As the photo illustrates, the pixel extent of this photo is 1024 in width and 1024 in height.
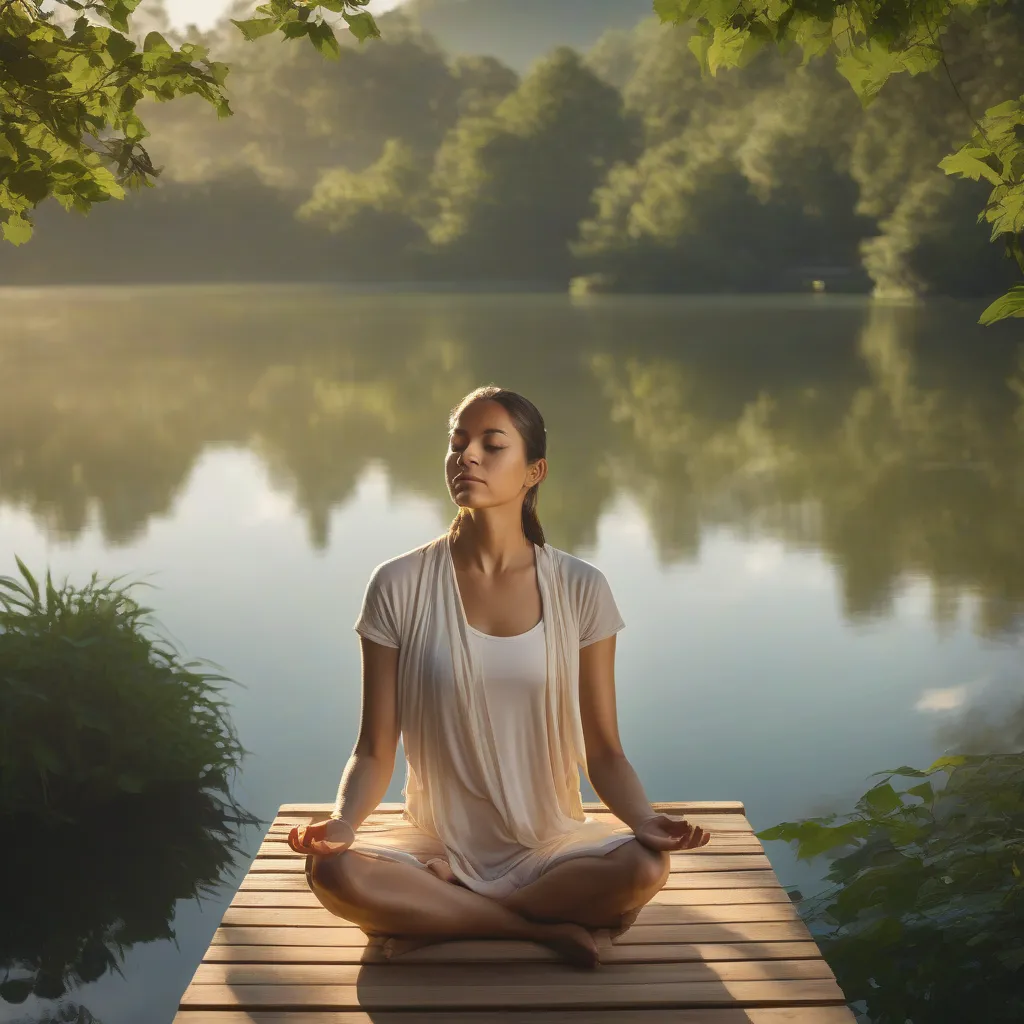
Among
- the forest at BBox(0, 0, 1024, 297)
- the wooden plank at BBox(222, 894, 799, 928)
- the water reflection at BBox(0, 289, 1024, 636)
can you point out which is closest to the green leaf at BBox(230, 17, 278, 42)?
the wooden plank at BBox(222, 894, 799, 928)

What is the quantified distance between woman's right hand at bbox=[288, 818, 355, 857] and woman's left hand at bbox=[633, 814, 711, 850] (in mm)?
625

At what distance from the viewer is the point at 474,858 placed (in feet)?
11.3

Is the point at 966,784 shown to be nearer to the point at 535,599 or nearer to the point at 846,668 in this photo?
the point at 535,599

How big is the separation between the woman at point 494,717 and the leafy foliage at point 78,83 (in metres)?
1.40

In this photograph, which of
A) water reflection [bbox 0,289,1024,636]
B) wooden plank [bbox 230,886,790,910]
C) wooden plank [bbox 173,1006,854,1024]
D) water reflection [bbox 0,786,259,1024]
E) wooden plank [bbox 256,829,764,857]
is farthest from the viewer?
water reflection [bbox 0,289,1024,636]

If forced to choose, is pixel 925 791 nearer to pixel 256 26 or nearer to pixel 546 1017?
pixel 546 1017

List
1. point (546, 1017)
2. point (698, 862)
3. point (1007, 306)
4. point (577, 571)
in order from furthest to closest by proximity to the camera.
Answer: point (698, 862)
point (577, 571)
point (1007, 306)
point (546, 1017)

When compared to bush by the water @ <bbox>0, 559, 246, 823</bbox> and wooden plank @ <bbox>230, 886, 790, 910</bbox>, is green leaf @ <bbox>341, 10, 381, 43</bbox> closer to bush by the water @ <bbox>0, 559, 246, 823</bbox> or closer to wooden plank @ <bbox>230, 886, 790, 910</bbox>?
wooden plank @ <bbox>230, 886, 790, 910</bbox>

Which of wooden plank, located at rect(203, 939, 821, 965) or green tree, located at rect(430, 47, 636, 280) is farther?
green tree, located at rect(430, 47, 636, 280)

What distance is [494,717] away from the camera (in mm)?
3373

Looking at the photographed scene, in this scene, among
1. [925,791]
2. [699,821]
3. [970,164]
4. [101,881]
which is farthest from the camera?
[101,881]

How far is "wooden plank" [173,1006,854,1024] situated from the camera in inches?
117

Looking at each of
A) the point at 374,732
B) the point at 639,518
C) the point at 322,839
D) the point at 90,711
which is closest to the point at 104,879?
the point at 90,711

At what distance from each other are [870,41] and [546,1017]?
7.78 ft
